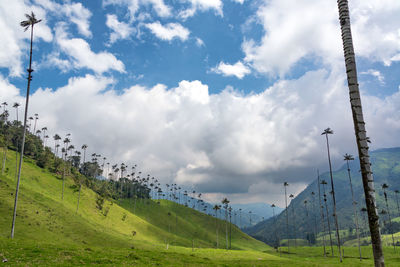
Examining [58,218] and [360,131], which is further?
[58,218]

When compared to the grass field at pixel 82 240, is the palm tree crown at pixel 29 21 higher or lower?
higher

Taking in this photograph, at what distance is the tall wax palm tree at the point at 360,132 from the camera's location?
1345cm

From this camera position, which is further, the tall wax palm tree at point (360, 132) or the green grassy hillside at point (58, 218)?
the green grassy hillside at point (58, 218)

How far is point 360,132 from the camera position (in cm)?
1469

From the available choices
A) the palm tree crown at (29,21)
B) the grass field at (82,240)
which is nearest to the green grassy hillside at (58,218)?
the grass field at (82,240)

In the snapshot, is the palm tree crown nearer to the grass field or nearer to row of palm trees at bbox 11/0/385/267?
the grass field

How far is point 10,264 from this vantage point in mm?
27312

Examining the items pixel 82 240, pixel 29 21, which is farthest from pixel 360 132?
pixel 82 240

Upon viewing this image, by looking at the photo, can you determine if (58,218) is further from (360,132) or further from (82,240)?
(360,132)

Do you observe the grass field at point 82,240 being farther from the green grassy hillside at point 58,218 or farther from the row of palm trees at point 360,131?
the row of palm trees at point 360,131

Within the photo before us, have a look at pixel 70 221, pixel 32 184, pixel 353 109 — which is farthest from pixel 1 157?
pixel 353 109

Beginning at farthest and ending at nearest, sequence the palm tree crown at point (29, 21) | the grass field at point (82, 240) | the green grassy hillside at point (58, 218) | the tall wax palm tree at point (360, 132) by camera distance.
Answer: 1. the green grassy hillside at point (58, 218)
2. the palm tree crown at point (29, 21)
3. the grass field at point (82, 240)
4. the tall wax palm tree at point (360, 132)

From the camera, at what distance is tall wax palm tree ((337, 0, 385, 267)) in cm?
1345

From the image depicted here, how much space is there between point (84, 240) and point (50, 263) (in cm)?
7927
